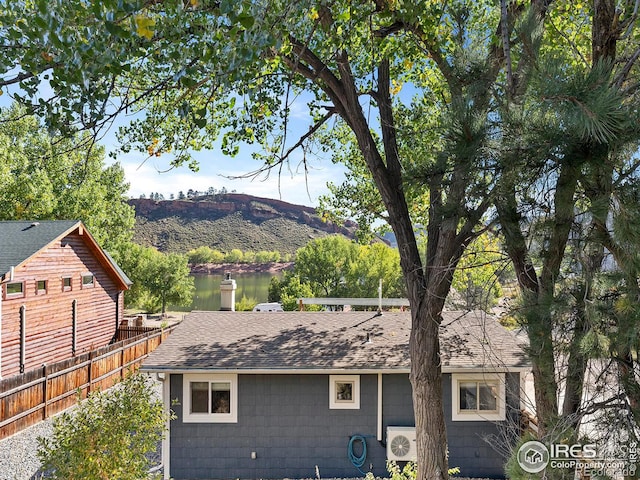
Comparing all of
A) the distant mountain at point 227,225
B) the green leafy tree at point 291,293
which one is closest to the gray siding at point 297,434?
the green leafy tree at point 291,293

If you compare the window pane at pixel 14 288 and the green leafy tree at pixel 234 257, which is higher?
the green leafy tree at pixel 234 257

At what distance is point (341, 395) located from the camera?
8656 millimetres

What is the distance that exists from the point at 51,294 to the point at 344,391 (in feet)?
33.1

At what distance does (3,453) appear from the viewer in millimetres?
8344

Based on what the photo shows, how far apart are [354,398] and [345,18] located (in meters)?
6.71

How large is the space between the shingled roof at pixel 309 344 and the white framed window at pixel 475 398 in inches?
20.0

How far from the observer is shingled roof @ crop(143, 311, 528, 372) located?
823cm

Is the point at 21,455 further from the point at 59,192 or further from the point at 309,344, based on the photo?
the point at 59,192

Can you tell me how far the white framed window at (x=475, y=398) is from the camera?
8531 mm

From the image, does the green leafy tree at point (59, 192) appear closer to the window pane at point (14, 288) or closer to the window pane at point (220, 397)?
the window pane at point (14, 288)

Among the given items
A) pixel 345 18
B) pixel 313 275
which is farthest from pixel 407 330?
pixel 313 275

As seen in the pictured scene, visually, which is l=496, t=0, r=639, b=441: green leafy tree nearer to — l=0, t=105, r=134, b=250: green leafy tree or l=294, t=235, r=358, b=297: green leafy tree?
l=0, t=105, r=134, b=250: green leafy tree

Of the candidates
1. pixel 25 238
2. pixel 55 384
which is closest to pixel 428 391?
pixel 55 384

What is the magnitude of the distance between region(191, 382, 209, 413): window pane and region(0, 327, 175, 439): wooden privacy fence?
146 centimetres
